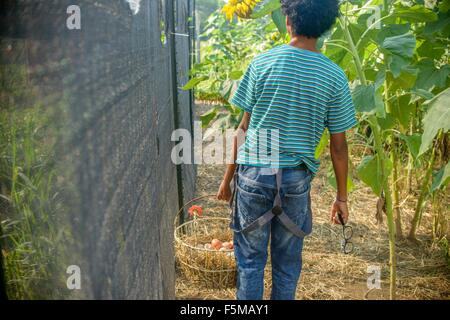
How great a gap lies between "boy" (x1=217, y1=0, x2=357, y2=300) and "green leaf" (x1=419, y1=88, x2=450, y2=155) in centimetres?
27

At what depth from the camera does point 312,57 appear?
165 cm

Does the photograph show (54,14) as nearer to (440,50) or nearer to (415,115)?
(440,50)

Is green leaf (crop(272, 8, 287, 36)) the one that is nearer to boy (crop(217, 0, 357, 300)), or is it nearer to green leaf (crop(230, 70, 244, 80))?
boy (crop(217, 0, 357, 300))

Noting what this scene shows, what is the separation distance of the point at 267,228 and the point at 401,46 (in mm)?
844

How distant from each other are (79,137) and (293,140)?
41.1 inches

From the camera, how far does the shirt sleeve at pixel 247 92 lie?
1725 millimetres

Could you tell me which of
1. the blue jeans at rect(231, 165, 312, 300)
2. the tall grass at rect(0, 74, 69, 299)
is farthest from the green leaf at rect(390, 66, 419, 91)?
the tall grass at rect(0, 74, 69, 299)

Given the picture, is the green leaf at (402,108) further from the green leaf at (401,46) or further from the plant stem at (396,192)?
the green leaf at (401,46)

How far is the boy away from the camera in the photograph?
1.64m

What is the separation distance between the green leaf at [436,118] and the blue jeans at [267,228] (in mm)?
442

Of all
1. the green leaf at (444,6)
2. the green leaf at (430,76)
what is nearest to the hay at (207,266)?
the green leaf at (430,76)

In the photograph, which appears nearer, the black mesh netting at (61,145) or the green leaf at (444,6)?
the black mesh netting at (61,145)

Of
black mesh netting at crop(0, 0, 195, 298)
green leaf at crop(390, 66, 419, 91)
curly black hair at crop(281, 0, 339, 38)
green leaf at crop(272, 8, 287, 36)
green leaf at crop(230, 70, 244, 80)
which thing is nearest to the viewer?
black mesh netting at crop(0, 0, 195, 298)
